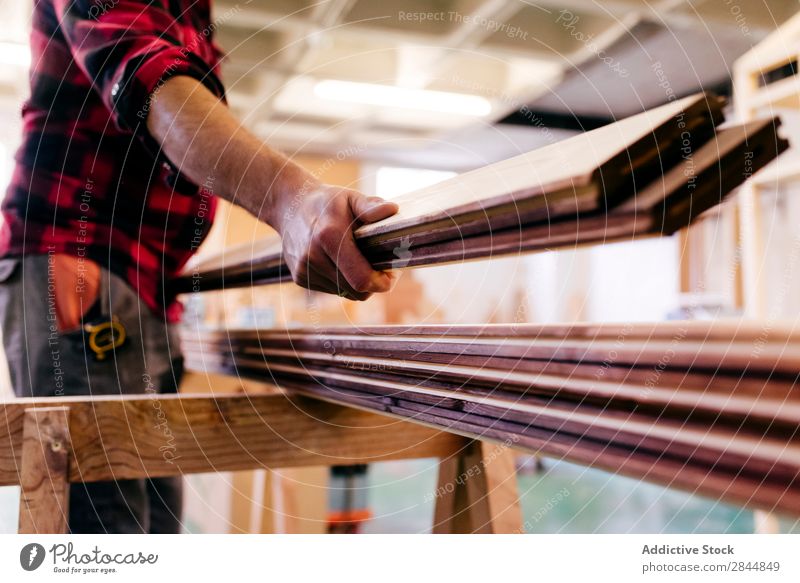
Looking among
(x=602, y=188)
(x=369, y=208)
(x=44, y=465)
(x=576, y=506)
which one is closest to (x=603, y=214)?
(x=602, y=188)

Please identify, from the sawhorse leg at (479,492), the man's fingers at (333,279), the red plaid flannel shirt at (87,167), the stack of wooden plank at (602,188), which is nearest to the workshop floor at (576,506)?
the sawhorse leg at (479,492)

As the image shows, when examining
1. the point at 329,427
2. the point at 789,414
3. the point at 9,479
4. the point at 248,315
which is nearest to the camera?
the point at 789,414

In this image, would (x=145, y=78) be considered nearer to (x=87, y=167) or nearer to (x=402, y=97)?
(x=87, y=167)

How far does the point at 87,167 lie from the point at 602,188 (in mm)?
481

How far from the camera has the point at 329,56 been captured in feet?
8.41

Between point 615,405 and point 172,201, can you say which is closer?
point 615,405

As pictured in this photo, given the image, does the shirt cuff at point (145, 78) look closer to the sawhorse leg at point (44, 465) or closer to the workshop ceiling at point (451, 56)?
the sawhorse leg at point (44, 465)

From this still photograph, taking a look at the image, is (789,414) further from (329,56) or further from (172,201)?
(329,56)

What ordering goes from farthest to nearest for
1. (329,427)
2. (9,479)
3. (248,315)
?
→ 1. (248,315)
2. (329,427)
3. (9,479)

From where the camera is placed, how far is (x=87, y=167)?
578 mm
